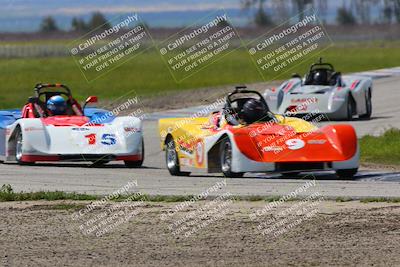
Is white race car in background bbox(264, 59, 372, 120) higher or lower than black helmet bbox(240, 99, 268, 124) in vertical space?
lower

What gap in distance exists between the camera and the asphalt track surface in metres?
17.5

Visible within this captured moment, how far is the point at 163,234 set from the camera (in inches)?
531

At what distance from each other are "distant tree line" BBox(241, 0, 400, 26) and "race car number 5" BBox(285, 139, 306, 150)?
8642 cm

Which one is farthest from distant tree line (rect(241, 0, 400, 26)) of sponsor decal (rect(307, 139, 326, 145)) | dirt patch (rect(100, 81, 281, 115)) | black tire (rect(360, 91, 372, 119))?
sponsor decal (rect(307, 139, 326, 145))

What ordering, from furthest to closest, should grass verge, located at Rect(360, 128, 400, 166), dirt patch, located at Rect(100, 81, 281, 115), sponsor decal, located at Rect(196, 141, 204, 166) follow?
dirt patch, located at Rect(100, 81, 281, 115)
grass verge, located at Rect(360, 128, 400, 166)
sponsor decal, located at Rect(196, 141, 204, 166)

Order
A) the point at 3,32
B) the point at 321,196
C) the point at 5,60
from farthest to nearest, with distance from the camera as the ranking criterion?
the point at 3,32 < the point at 5,60 < the point at 321,196

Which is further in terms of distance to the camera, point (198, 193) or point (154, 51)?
point (154, 51)

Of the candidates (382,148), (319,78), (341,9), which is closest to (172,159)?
(382,148)

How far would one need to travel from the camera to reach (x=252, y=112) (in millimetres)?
20891

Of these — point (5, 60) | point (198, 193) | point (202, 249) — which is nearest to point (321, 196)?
point (198, 193)

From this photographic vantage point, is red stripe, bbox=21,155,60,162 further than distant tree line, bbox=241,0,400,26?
No

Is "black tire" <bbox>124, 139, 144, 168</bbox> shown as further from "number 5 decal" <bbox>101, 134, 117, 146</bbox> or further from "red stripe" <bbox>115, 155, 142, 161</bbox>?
"number 5 decal" <bbox>101, 134, 117, 146</bbox>

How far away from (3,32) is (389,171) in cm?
10085

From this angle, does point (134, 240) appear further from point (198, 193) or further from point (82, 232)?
point (198, 193)
